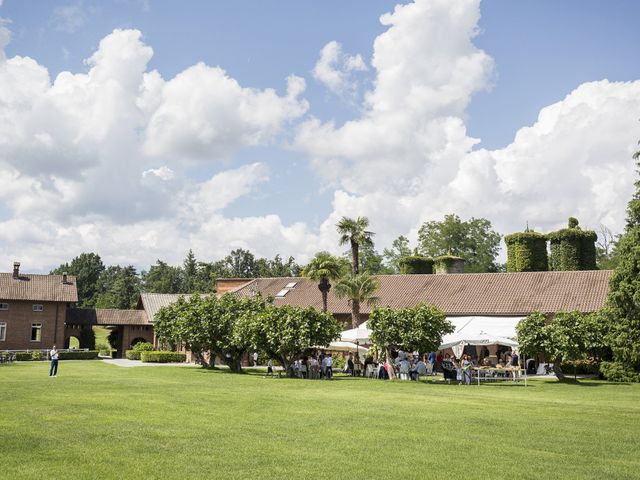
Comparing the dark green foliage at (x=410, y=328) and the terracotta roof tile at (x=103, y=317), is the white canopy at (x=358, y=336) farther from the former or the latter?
the terracotta roof tile at (x=103, y=317)

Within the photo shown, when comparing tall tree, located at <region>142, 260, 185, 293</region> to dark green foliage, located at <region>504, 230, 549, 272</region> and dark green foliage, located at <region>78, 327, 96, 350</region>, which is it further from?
dark green foliage, located at <region>504, 230, 549, 272</region>

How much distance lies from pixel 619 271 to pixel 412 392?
13.4 metres

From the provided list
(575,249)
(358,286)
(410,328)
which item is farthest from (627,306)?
(575,249)

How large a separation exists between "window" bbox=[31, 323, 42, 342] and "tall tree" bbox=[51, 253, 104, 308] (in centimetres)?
6685

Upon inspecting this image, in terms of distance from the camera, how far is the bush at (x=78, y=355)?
5088 cm

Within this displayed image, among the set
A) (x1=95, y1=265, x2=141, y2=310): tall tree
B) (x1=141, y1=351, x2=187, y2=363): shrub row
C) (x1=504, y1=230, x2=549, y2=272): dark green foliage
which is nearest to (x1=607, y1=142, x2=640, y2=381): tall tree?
(x1=504, y1=230, x2=549, y2=272): dark green foliage

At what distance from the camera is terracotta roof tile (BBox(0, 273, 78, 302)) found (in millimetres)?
55747

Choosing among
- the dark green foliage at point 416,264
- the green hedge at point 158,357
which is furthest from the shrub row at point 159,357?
the dark green foliage at point 416,264

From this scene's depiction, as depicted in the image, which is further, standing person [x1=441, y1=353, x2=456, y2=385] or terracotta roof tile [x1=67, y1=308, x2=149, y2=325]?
terracotta roof tile [x1=67, y1=308, x2=149, y2=325]

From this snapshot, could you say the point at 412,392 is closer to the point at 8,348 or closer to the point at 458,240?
the point at 8,348

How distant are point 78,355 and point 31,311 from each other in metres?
7.82

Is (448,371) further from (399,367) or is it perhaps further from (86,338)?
(86,338)

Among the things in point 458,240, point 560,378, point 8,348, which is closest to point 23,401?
point 560,378

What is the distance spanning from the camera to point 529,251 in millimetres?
53000
